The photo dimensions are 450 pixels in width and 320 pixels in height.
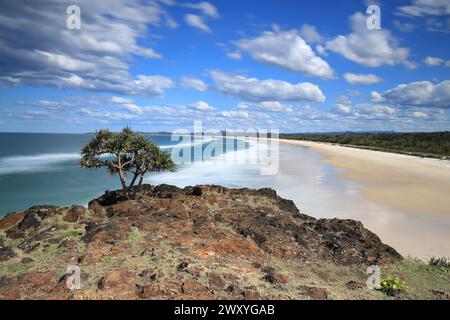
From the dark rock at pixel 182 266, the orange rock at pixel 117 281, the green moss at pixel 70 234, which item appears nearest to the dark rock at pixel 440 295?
the dark rock at pixel 182 266

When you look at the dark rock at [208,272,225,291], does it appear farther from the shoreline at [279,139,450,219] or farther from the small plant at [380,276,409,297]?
the shoreline at [279,139,450,219]

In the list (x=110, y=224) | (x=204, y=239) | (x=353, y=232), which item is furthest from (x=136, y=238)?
(x=353, y=232)

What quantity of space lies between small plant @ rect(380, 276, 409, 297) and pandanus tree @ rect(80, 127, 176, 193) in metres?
10.1

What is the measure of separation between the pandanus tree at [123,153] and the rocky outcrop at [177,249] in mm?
1760

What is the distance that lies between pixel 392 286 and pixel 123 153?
11.3 meters

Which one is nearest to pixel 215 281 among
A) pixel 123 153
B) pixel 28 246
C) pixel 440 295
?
pixel 440 295

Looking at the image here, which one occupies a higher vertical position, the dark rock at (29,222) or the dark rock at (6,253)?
the dark rock at (29,222)

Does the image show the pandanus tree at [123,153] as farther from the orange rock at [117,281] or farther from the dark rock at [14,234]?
the orange rock at [117,281]

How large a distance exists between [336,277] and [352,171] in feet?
101

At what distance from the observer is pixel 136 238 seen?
36.2 ft

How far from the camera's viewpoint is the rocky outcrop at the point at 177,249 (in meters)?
8.61

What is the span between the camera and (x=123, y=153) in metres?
16.1

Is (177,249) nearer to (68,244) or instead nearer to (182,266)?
(182,266)

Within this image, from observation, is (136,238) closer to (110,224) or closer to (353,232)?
(110,224)
